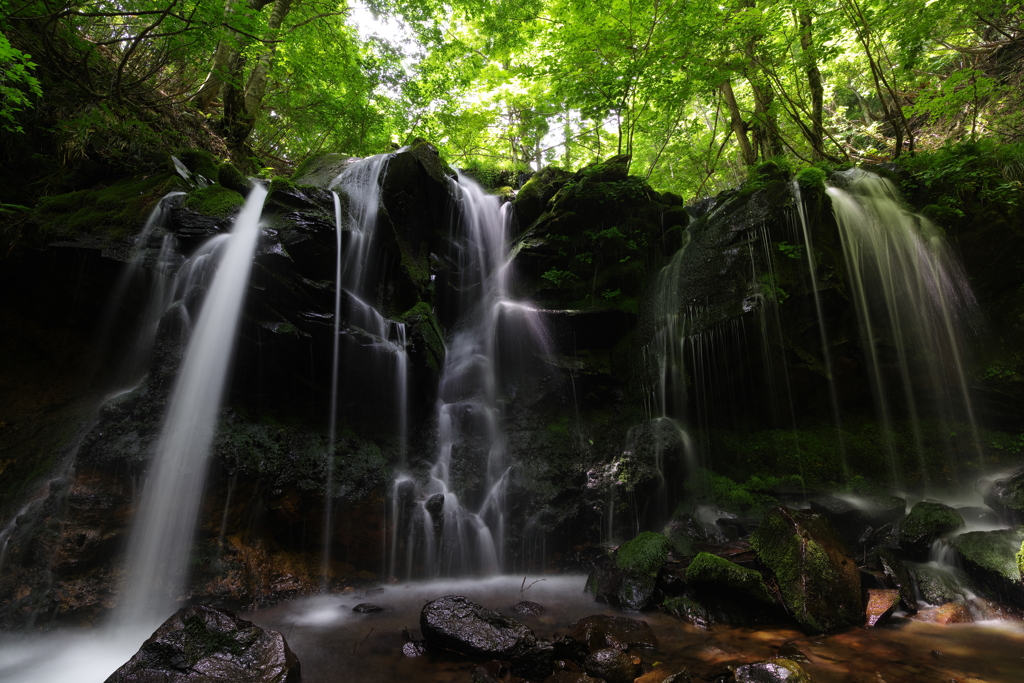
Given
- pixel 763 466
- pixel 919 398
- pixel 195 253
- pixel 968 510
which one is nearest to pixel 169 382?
pixel 195 253

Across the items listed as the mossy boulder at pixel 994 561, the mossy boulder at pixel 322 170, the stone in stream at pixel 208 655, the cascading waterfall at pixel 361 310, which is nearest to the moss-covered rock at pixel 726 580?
the mossy boulder at pixel 994 561

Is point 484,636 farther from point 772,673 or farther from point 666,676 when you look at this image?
point 772,673

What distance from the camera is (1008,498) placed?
579cm

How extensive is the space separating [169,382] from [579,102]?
412 inches

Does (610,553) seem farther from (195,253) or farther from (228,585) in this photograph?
(195,253)

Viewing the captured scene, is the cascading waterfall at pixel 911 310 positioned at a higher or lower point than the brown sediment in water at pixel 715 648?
higher

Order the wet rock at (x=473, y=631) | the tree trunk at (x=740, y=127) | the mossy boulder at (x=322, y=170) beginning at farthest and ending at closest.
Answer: the tree trunk at (x=740, y=127)
the mossy boulder at (x=322, y=170)
the wet rock at (x=473, y=631)

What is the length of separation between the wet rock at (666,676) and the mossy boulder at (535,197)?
9.38 meters

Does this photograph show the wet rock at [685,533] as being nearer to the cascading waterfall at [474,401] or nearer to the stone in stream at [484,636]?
the cascading waterfall at [474,401]

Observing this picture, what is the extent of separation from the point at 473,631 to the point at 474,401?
16.0 feet

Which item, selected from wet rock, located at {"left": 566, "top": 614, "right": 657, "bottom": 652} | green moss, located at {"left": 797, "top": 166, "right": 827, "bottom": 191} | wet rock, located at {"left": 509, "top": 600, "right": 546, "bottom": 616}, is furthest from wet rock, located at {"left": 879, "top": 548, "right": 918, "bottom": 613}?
green moss, located at {"left": 797, "top": 166, "right": 827, "bottom": 191}

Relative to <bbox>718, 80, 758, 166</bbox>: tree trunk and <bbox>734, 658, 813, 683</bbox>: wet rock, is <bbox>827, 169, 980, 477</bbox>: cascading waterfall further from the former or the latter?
<bbox>734, 658, 813, 683</bbox>: wet rock

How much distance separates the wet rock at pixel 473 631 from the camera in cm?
376

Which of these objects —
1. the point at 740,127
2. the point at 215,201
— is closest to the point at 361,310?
the point at 215,201
